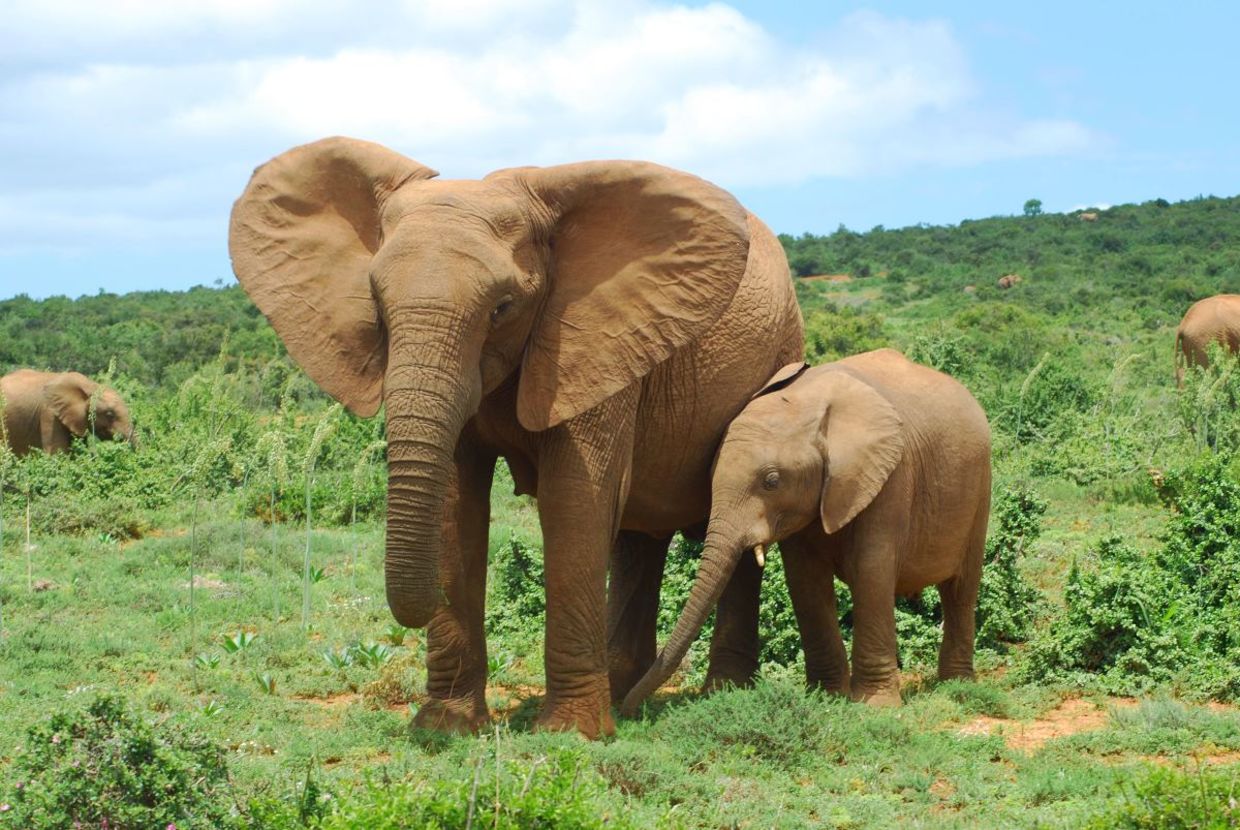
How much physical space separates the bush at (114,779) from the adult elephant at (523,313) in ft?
3.58

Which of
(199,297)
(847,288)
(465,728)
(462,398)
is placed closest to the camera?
(462,398)

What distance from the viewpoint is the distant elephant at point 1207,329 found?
19.6 m

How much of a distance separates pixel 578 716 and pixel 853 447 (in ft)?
6.21

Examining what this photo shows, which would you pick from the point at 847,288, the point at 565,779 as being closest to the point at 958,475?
the point at 565,779

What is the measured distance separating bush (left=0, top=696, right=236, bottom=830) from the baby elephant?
2.47 m

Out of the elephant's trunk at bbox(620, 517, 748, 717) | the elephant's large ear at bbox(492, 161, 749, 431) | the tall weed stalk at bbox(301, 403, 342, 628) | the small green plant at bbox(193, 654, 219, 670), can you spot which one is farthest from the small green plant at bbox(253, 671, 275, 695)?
the elephant's large ear at bbox(492, 161, 749, 431)

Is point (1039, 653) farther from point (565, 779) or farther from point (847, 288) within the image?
point (847, 288)

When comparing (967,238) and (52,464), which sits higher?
(967,238)

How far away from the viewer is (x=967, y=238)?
67.9m

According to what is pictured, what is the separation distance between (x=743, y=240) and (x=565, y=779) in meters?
2.89

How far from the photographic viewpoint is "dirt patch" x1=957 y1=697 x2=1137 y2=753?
23.5 feet

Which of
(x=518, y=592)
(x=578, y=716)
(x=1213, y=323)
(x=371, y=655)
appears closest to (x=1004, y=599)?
(x=518, y=592)

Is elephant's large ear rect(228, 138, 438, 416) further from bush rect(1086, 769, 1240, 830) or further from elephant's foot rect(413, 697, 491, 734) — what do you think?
bush rect(1086, 769, 1240, 830)

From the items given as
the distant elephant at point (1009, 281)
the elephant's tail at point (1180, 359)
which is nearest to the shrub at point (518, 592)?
the elephant's tail at point (1180, 359)
